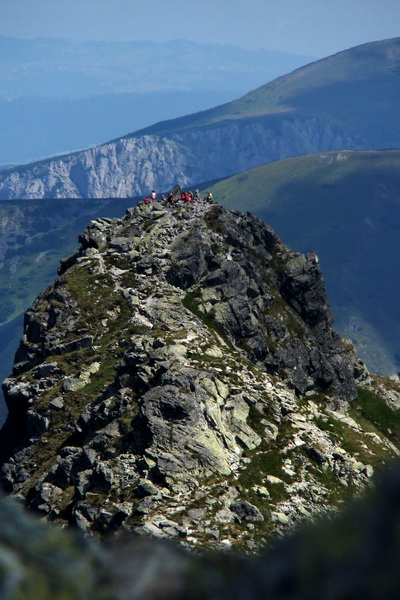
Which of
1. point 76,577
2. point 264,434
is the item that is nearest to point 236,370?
point 264,434

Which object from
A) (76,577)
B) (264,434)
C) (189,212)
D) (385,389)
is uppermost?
(76,577)

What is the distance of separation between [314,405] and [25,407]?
3095cm

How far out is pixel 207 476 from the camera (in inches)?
2077

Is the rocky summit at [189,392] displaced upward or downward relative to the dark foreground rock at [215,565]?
downward

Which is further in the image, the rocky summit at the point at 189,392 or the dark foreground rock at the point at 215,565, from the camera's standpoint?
the rocky summit at the point at 189,392

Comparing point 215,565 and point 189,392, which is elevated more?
point 215,565

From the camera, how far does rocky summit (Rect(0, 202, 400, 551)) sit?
5097 cm

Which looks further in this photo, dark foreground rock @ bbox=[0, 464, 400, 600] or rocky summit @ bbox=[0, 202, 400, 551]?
rocky summit @ bbox=[0, 202, 400, 551]

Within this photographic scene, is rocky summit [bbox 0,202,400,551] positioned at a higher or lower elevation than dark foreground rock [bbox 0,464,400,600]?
lower

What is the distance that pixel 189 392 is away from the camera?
58.9 metres

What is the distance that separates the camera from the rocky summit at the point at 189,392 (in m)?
51.0

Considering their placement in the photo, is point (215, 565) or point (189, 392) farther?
point (189, 392)

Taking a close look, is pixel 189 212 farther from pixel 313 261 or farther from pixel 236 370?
pixel 236 370

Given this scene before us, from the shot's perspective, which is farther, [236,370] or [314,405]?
[314,405]
